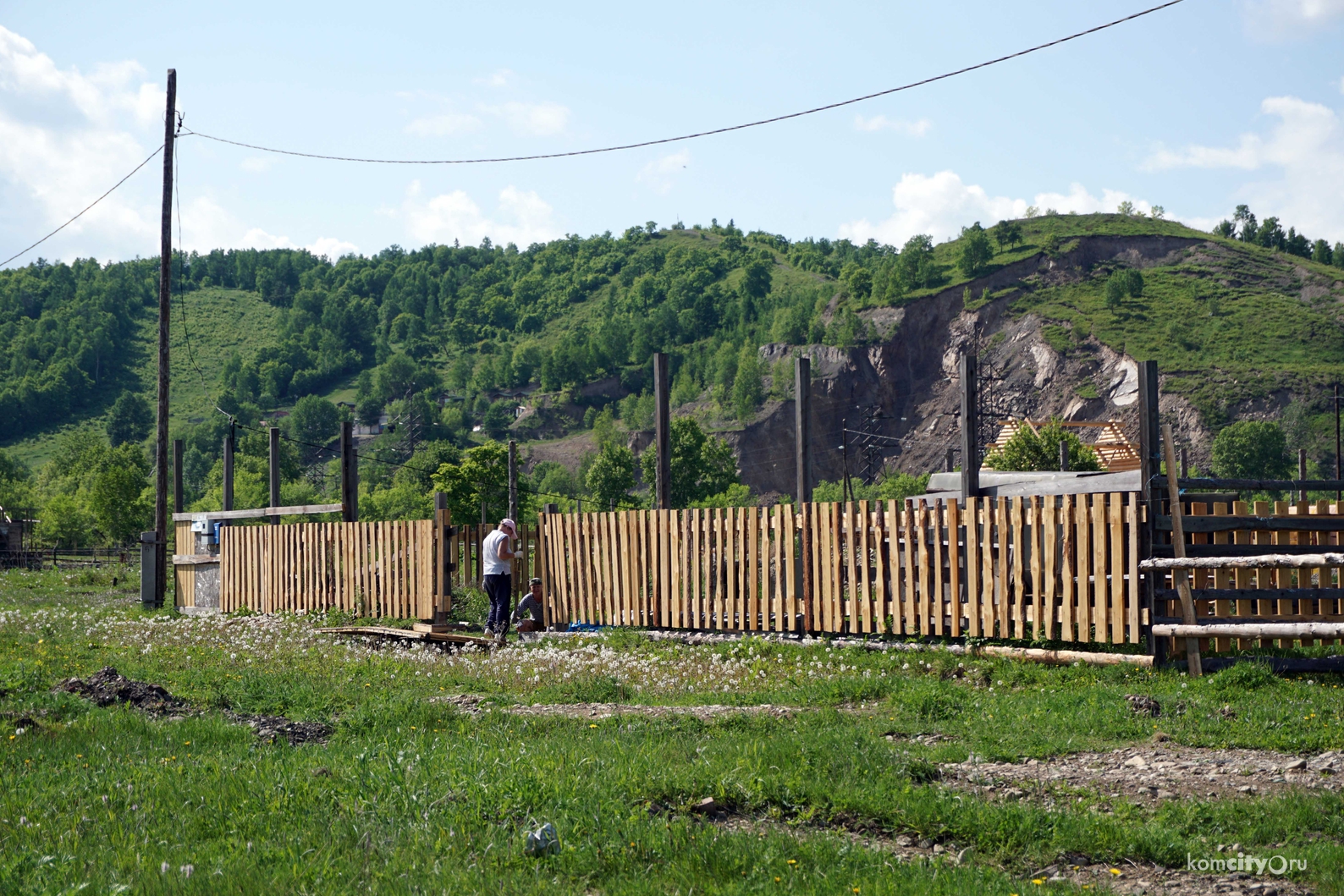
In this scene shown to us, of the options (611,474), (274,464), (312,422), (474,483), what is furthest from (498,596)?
(312,422)

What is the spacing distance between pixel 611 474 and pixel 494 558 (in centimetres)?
8735

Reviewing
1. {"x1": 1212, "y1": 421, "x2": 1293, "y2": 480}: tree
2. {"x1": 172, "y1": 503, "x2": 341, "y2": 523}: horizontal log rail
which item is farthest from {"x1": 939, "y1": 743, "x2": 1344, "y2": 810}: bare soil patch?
{"x1": 1212, "y1": 421, "x2": 1293, "y2": 480}: tree

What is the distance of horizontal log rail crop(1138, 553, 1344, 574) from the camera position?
9250mm

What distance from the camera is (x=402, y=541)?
1698cm

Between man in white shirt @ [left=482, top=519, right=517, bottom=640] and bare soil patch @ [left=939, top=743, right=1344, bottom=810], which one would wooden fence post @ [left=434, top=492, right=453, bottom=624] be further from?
bare soil patch @ [left=939, top=743, right=1344, bottom=810]

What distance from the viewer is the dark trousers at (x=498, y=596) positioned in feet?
46.6

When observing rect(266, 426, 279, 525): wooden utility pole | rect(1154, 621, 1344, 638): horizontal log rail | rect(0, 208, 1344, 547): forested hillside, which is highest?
rect(0, 208, 1344, 547): forested hillside

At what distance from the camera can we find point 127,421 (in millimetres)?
143125

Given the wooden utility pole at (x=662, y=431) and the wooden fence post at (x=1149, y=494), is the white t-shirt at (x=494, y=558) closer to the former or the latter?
the wooden utility pole at (x=662, y=431)

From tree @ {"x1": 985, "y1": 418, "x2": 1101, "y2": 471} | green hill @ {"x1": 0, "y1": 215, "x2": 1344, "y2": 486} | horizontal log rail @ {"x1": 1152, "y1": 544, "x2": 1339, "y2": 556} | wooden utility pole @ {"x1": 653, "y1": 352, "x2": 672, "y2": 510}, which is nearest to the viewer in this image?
horizontal log rail @ {"x1": 1152, "y1": 544, "x2": 1339, "y2": 556}

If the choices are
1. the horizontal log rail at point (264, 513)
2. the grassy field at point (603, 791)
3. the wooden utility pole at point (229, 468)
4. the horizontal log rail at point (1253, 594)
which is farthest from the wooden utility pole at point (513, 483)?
the horizontal log rail at point (1253, 594)

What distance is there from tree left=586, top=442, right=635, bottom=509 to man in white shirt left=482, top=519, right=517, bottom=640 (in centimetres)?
8474

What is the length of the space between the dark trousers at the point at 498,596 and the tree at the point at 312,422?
137363 mm

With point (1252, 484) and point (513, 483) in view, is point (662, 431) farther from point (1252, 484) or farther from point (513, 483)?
point (513, 483)
